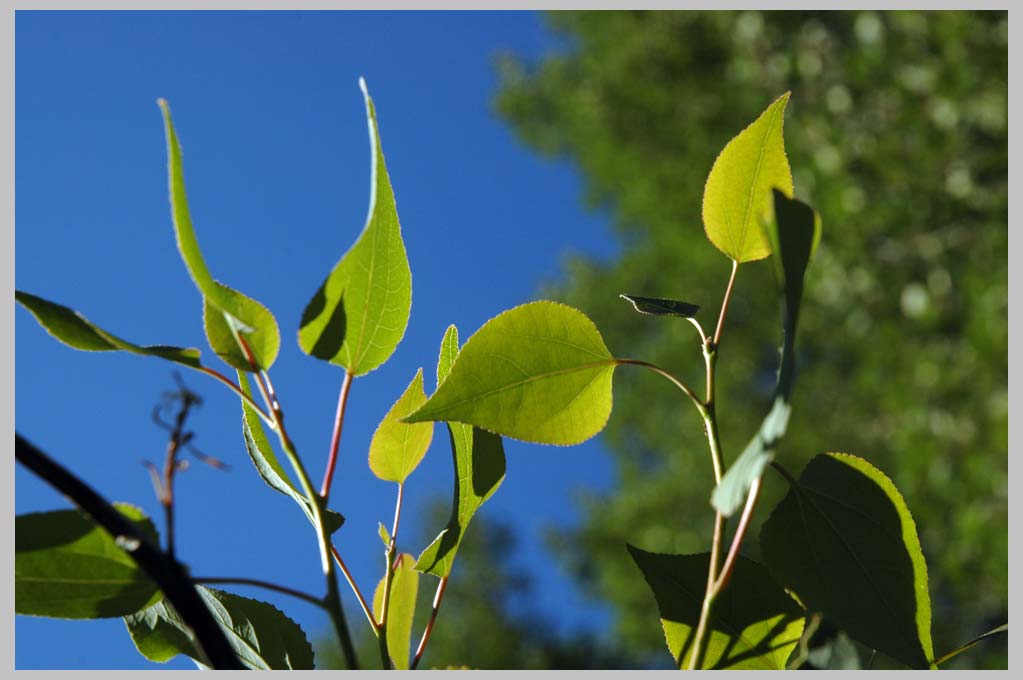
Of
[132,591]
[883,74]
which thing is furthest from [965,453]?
[132,591]

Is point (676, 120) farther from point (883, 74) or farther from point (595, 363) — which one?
point (595, 363)

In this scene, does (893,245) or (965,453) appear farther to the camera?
(893,245)

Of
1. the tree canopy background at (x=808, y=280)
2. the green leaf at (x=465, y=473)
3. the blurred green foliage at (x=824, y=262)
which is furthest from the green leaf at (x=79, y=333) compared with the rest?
the blurred green foliage at (x=824, y=262)

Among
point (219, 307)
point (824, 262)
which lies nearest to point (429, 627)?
point (219, 307)

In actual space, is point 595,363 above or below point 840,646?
above

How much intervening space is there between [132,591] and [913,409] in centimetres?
382

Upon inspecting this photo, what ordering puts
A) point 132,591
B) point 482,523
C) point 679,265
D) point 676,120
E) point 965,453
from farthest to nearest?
point 482,523 → point 679,265 → point 676,120 → point 965,453 → point 132,591

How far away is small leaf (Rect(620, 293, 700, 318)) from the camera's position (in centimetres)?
37

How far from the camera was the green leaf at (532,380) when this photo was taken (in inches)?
12.9

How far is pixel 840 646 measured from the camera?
0.46 m

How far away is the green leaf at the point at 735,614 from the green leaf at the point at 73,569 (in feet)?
0.61

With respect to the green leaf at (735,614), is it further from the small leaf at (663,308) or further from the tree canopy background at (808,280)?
the tree canopy background at (808,280)

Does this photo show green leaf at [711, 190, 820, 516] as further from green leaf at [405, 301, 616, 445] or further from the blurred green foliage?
the blurred green foliage

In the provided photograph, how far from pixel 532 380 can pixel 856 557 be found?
13 centimetres
